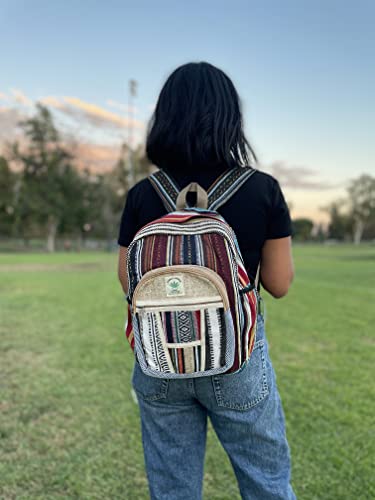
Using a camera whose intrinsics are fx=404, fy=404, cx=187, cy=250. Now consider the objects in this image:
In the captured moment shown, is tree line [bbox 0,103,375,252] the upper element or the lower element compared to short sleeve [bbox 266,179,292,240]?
upper

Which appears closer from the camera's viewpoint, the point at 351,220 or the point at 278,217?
the point at 278,217

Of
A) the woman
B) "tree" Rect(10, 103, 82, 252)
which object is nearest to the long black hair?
the woman

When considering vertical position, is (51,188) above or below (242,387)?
above

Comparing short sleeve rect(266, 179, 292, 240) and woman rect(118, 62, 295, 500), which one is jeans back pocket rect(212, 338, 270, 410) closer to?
woman rect(118, 62, 295, 500)

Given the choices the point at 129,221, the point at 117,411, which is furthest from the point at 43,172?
the point at 129,221

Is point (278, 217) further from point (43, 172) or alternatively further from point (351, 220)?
point (351, 220)

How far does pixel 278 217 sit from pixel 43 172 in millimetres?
42412


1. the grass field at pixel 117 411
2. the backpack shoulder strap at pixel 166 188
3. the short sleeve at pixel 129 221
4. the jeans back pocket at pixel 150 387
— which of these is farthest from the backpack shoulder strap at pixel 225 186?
the grass field at pixel 117 411

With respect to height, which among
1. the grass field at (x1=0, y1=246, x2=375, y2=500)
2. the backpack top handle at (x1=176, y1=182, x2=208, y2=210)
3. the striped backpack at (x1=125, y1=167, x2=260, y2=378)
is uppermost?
the backpack top handle at (x1=176, y1=182, x2=208, y2=210)

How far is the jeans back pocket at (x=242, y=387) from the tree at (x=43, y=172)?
133ft

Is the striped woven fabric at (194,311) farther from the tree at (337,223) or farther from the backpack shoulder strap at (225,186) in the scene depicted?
the tree at (337,223)

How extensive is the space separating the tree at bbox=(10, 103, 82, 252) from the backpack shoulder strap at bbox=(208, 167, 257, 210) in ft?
133

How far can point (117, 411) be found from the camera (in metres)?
3.15

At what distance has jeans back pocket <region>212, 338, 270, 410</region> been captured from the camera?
3.99 feet
